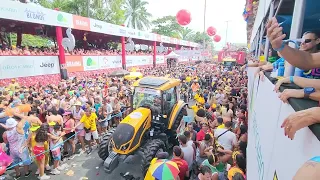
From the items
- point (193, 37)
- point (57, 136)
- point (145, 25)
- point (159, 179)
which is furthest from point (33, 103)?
point (193, 37)

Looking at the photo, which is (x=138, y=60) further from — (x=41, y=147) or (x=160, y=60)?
(x=41, y=147)

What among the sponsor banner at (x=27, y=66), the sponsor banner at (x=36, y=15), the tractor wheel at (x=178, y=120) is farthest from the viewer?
the sponsor banner at (x=36, y=15)

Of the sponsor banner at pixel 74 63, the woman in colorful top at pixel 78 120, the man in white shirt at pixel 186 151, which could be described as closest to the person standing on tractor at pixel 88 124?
the woman in colorful top at pixel 78 120

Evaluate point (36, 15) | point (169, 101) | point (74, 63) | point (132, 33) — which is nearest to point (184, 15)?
point (169, 101)

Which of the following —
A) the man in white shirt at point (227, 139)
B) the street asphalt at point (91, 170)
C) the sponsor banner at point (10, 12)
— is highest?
the sponsor banner at point (10, 12)

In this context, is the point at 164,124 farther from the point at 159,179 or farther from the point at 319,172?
the point at 319,172

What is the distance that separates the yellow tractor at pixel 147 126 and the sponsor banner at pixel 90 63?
12.6 metres

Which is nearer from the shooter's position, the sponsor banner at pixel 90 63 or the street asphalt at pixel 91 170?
the street asphalt at pixel 91 170

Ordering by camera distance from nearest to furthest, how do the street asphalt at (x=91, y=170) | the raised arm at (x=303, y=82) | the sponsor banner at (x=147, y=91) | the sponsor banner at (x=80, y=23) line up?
the raised arm at (x=303, y=82) < the street asphalt at (x=91, y=170) < the sponsor banner at (x=147, y=91) < the sponsor banner at (x=80, y=23)

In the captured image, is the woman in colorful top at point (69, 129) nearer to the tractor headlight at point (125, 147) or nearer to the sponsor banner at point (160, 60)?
the tractor headlight at point (125, 147)

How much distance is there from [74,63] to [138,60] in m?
11.6

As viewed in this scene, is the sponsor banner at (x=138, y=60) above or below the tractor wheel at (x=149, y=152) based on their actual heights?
above

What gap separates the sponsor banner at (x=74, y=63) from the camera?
16.0m

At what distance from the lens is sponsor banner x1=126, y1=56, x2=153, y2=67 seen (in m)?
24.9
